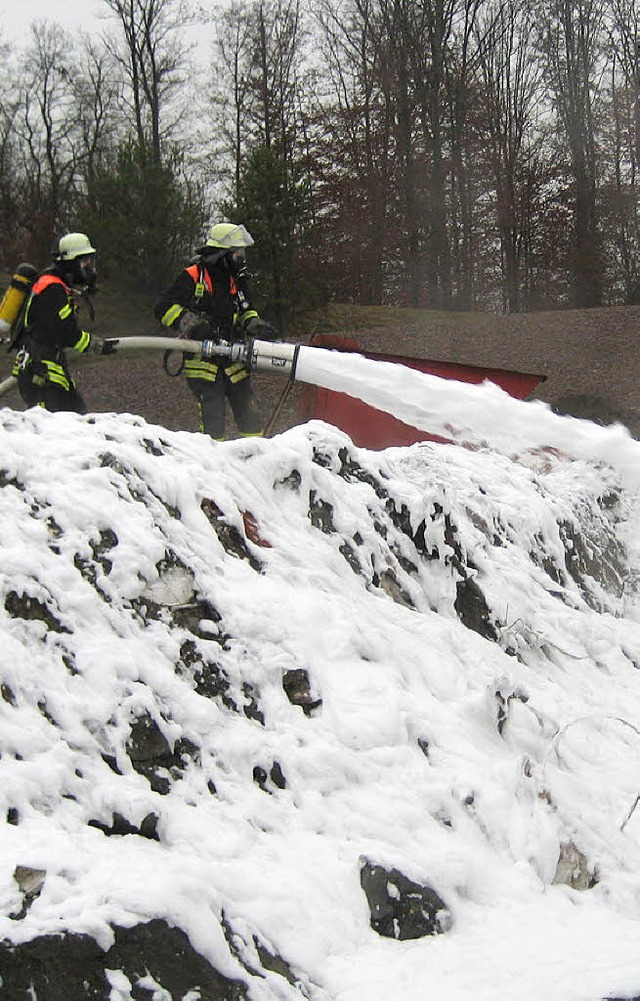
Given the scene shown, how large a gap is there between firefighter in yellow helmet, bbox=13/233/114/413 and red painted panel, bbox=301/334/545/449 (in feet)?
6.77

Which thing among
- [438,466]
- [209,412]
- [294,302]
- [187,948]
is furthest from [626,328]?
[187,948]

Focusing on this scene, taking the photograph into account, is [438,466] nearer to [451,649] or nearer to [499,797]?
[451,649]

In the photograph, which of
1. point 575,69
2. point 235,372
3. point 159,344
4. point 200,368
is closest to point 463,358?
point 235,372

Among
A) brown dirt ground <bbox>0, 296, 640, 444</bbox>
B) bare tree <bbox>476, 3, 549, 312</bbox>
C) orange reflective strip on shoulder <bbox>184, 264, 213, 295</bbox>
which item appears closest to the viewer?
orange reflective strip on shoulder <bbox>184, 264, 213, 295</bbox>

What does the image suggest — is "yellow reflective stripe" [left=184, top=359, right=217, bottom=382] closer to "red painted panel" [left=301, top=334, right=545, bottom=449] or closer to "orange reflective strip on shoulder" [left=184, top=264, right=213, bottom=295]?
"orange reflective strip on shoulder" [left=184, top=264, right=213, bottom=295]

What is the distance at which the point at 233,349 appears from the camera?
671cm

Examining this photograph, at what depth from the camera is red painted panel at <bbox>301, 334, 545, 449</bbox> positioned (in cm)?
768

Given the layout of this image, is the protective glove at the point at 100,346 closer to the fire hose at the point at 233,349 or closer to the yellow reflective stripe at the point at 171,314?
the fire hose at the point at 233,349

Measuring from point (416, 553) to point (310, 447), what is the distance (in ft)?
2.08

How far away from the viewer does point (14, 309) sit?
22.1ft

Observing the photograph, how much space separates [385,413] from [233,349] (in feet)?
4.95

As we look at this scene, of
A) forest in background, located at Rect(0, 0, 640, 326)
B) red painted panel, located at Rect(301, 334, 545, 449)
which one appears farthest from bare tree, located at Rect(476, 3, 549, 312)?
red painted panel, located at Rect(301, 334, 545, 449)

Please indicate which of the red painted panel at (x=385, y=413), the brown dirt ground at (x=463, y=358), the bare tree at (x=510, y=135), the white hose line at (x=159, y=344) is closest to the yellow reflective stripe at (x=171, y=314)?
the white hose line at (x=159, y=344)

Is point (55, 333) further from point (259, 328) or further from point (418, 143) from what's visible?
point (418, 143)
